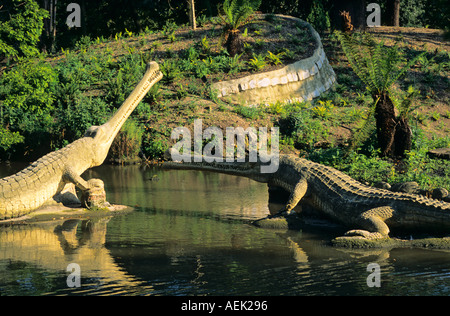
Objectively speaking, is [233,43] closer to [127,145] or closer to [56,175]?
[127,145]

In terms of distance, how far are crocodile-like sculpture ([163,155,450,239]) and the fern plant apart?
11.5 feet

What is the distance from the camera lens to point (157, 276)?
782 cm

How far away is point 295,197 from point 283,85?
1141 cm

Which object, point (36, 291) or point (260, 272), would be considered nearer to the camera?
point (36, 291)

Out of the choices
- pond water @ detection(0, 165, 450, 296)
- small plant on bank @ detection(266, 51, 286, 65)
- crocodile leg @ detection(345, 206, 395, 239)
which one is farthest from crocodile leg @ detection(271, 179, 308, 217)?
small plant on bank @ detection(266, 51, 286, 65)

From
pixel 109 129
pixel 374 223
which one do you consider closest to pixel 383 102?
pixel 374 223

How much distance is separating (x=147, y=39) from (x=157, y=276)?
18943mm

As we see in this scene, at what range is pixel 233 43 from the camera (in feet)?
75.2

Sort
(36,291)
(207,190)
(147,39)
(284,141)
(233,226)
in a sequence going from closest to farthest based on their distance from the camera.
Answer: (36,291) → (233,226) → (207,190) → (284,141) → (147,39)

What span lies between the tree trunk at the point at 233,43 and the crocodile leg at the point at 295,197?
12390mm

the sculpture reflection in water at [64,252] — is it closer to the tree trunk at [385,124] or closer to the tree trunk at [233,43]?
the tree trunk at [385,124]

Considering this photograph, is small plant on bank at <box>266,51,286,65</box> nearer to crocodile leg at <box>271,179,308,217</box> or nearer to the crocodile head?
the crocodile head

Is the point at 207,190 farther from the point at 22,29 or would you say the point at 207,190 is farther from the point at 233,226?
the point at 22,29

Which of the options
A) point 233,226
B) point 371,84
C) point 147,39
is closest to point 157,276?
point 233,226
